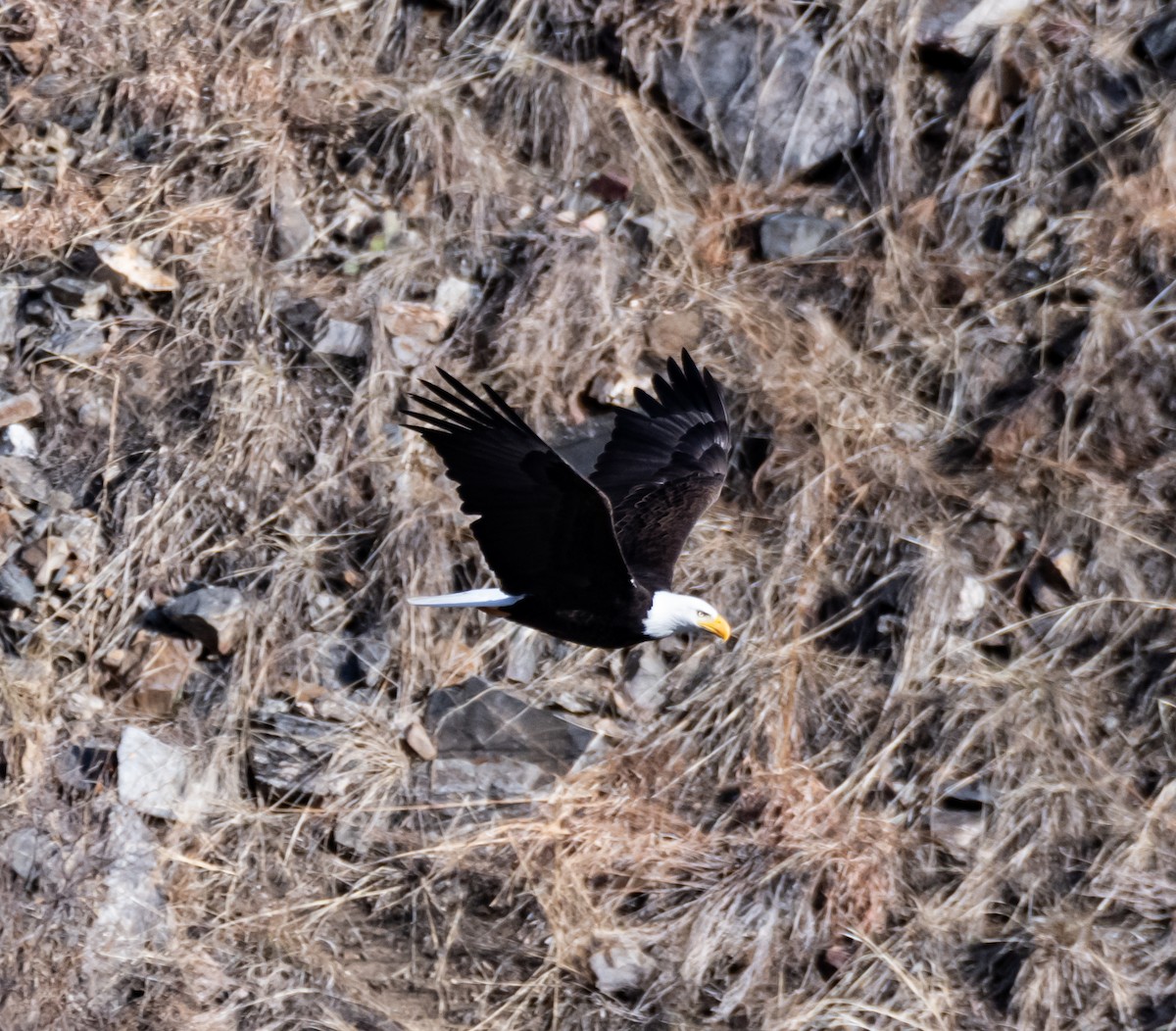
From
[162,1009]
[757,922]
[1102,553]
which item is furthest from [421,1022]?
[1102,553]

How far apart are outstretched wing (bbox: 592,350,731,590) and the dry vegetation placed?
16.6 inches

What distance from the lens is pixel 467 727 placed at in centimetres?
527

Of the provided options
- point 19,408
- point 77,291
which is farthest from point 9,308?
point 19,408

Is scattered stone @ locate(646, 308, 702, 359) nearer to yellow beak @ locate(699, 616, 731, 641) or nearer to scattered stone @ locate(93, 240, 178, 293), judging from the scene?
yellow beak @ locate(699, 616, 731, 641)

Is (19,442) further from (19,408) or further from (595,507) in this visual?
(595,507)

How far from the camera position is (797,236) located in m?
6.41

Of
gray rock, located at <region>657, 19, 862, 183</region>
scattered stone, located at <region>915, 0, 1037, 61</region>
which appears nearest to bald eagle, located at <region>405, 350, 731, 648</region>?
gray rock, located at <region>657, 19, 862, 183</region>

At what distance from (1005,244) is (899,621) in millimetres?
1718

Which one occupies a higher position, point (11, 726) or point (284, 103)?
point (284, 103)

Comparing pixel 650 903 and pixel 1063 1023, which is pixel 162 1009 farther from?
pixel 1063 1023

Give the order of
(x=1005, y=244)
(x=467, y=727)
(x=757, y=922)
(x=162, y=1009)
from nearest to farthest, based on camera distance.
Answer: (x=162, y=1009) < (x=757, y=922) < (x=467, y=727) < (x=1005, y=244)

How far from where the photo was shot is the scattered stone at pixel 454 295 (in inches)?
241

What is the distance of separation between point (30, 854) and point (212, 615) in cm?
96

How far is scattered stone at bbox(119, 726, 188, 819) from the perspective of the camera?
502 cm
